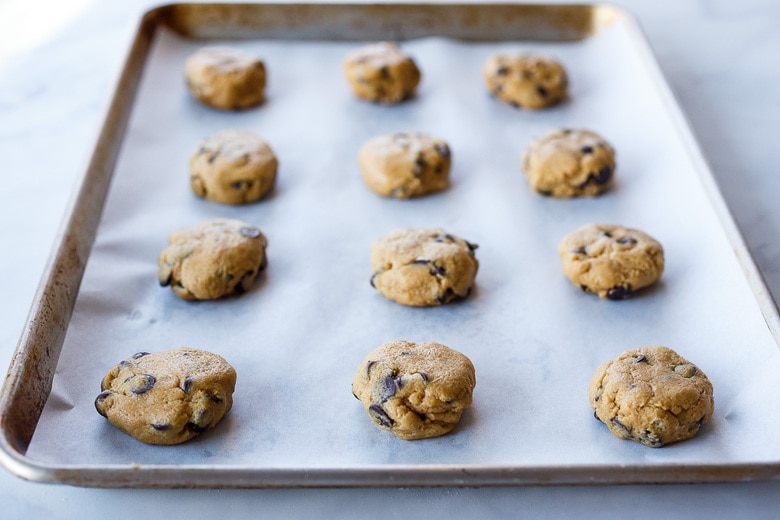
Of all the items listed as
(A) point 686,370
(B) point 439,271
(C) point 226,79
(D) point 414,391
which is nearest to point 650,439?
(A) point 686,370

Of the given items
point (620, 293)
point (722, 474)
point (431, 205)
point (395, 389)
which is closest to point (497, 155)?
point (431, 205)

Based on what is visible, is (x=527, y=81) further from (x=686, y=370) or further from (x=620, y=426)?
(x=620, y=426)

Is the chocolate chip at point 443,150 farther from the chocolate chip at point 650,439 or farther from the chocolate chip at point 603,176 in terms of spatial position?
the chocolate chip at point 650,439

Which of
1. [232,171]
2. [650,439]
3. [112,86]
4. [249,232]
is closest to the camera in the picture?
[650,439]

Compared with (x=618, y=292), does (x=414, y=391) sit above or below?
above

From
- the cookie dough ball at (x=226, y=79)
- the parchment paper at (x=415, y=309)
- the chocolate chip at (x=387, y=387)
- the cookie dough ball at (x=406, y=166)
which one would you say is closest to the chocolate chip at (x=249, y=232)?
the parchment paper at (x=415, y=309)

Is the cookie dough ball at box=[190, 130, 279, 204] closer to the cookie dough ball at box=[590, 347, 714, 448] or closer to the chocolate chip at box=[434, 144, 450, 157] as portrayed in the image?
the chocolate chip at box=[434, 144, 450, 157]
